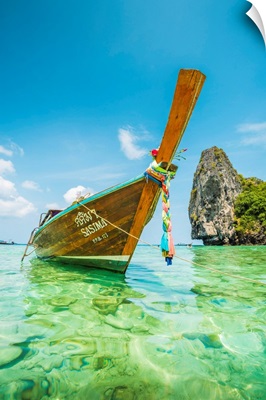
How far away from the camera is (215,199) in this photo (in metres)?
44.4

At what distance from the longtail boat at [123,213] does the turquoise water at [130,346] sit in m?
1.14

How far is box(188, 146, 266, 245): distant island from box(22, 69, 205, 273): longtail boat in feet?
134

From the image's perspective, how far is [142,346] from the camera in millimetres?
1937

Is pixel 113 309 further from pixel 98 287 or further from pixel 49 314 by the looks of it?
pixel 98 287

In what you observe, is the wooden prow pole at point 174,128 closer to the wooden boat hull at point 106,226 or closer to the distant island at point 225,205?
the wooden boat hull at point 106,226

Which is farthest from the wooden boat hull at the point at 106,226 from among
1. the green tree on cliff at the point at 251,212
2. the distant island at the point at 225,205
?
the green tree on cliff at the point at 251,212

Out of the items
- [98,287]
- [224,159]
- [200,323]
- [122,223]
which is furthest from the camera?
[224,159]

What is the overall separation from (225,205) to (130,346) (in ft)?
150

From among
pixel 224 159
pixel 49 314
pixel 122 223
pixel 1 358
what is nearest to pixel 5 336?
pixel 1 358

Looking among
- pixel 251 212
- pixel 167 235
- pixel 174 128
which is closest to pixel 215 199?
pixel 251 212

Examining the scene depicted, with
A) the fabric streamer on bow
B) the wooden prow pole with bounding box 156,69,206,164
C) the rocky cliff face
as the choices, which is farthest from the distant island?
the fabric streamer on bow

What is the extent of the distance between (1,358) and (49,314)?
0.93 metres

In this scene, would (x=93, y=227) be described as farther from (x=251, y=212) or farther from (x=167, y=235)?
(x=251, y=212)

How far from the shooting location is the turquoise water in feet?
4.68
